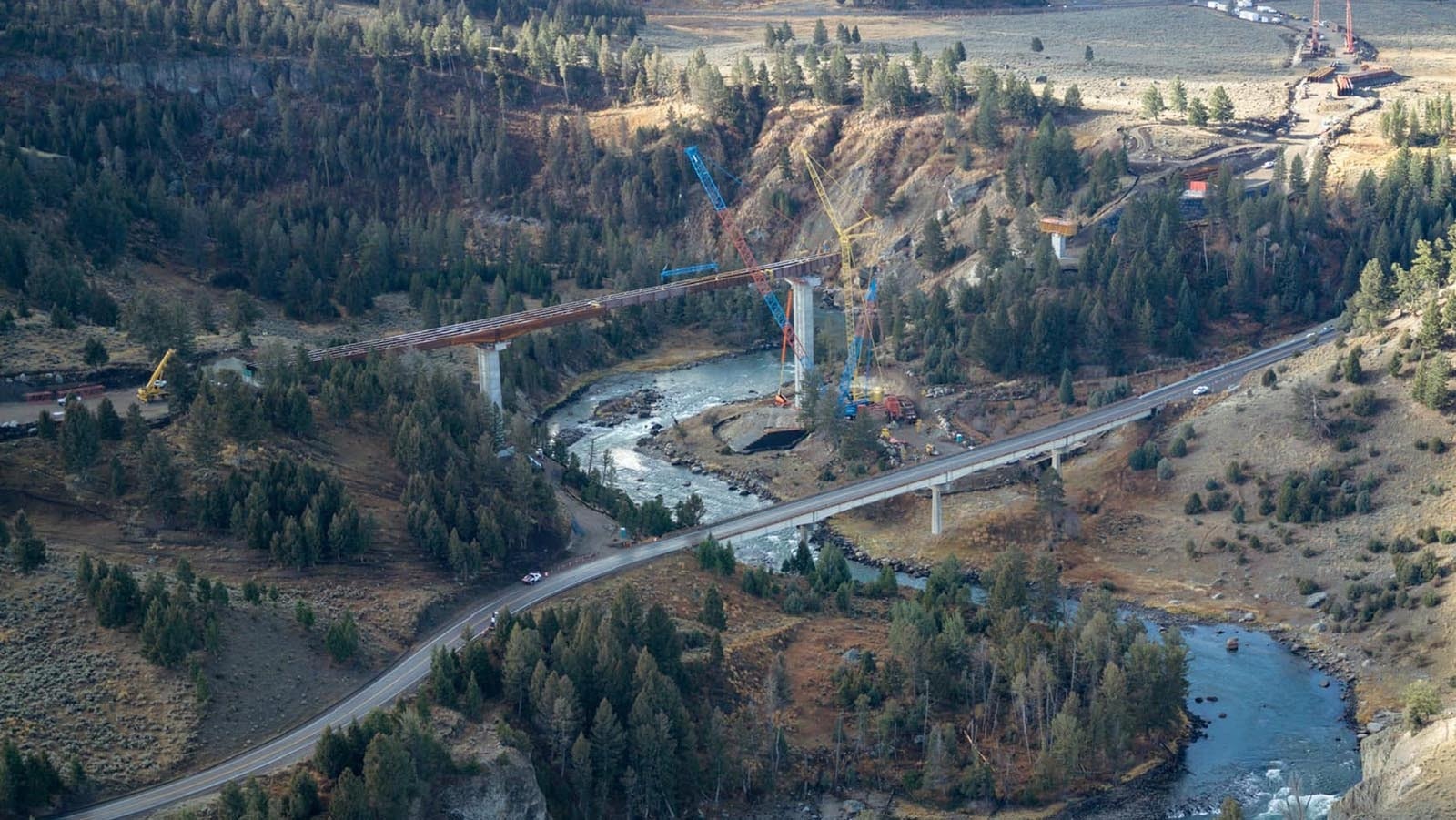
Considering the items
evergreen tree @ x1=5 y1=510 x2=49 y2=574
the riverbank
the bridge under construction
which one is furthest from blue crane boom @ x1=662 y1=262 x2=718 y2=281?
evergreen tree @ x1=5 y1=510 x2=49 y2=574

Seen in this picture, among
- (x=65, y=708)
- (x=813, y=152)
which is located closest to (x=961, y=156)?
(x=813, y=152)

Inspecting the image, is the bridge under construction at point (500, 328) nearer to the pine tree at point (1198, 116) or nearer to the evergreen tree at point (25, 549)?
the evergreen tree at point (25, 549)

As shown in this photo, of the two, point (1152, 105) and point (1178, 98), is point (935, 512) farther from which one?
point (1178, 98)

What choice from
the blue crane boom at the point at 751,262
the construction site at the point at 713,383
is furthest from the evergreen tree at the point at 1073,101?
the blue crane boom at the point at 751,262

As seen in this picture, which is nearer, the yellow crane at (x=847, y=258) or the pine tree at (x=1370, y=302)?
the pine tree at (x=1370, y=302)

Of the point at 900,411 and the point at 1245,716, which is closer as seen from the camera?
the point at 1245,716

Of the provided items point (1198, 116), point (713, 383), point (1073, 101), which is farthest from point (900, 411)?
point (1073, 101)

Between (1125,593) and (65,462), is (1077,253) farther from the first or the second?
(65,462)
